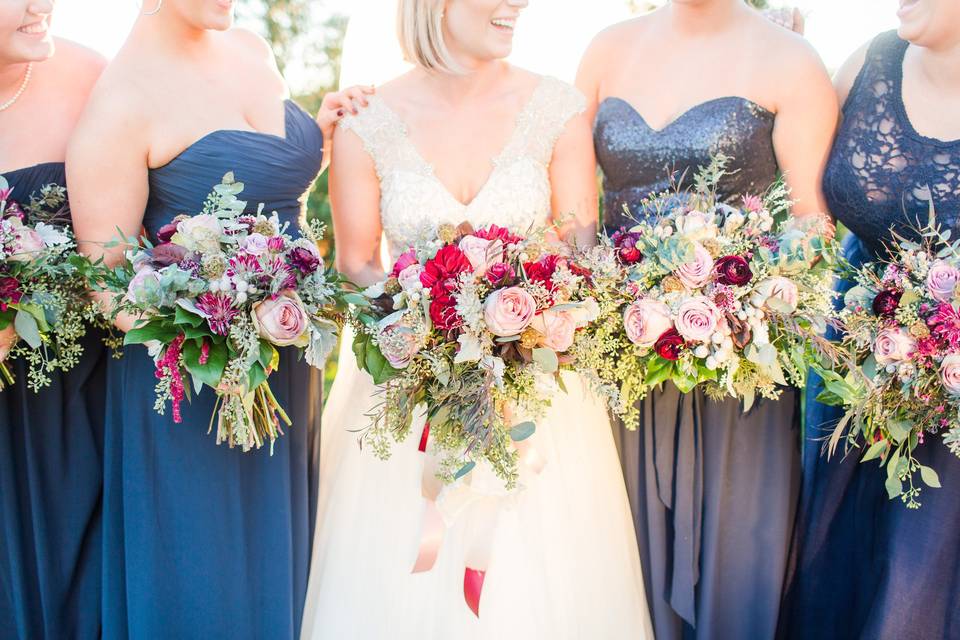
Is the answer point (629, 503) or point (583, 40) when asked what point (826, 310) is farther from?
point (583, 40)

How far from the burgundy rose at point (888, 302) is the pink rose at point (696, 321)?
0.58 m

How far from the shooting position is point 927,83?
3.33 m

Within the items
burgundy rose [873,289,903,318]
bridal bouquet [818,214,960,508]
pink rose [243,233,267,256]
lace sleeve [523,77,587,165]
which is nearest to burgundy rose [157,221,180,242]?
pink rose [243,233,267,256]

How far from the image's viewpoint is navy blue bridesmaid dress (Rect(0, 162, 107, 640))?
10.6 ft

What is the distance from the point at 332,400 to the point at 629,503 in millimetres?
1233

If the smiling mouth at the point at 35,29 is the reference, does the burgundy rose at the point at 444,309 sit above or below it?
below

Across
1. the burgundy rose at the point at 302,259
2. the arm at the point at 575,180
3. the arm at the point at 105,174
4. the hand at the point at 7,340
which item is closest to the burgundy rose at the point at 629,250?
the arm at the point at 575,180

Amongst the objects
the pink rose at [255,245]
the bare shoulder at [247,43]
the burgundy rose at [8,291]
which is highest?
the bare shoulder at [247,43]

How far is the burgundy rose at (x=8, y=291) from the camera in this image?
2830 millimetres

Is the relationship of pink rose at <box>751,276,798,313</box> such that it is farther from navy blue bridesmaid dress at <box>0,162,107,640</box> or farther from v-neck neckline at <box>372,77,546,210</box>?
navy blue bridesmaid dress at <box>0,162,107,640</box>

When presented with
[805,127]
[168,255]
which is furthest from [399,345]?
[805,127]

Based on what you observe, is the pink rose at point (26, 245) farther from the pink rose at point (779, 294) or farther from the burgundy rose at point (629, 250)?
the pink rose at point (779, 294)

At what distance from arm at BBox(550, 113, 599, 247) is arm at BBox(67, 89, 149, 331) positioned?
1.50 m

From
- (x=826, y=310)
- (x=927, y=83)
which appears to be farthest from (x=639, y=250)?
(x=927, y=83)
